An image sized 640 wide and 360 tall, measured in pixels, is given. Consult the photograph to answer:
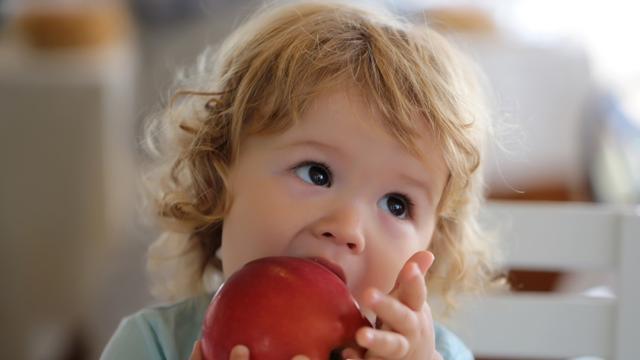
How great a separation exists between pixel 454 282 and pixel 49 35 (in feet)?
8.16

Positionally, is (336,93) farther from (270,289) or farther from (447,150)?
(270,289)

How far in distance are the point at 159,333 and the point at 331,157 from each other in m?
0.26

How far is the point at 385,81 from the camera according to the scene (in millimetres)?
871

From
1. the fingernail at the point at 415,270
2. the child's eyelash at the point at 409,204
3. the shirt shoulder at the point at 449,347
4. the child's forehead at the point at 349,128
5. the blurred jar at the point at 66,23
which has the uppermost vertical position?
the blurred jar at the point at 66,23

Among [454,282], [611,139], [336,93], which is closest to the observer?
[336,93]

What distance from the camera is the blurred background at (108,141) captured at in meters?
2.58

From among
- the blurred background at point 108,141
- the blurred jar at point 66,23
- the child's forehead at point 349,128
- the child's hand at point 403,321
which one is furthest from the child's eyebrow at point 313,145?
the blurred jar at point 66,23

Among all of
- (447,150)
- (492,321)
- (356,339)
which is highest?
(447,150)

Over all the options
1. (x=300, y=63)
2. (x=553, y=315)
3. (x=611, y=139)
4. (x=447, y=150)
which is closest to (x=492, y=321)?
(x=553, y=315)

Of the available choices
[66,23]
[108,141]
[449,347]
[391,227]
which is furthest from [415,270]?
[66,23]

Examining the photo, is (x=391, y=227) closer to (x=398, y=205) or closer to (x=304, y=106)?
(x=398, y=205)

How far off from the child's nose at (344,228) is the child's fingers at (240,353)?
0.50 ft

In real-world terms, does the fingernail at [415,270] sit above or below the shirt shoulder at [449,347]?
above

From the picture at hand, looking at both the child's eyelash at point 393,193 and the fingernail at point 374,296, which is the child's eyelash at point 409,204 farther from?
the fingernail at point 374,296
